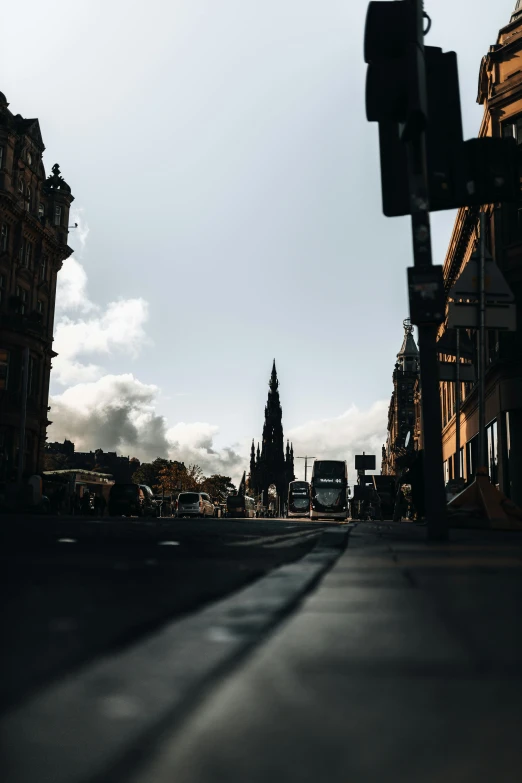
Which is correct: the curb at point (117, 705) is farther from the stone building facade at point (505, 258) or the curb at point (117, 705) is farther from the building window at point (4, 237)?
the building window at point (4, 237)

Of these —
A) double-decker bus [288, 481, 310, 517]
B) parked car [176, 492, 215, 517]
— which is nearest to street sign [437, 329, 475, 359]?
parked car [176, 492, 215, 517]

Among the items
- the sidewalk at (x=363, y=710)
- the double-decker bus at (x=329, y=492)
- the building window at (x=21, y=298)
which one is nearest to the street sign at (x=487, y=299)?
the sidewalk at (x=363, y=710)

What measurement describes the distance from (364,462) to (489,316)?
203 feet

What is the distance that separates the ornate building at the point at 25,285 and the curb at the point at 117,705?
43052 mm

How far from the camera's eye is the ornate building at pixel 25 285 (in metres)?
46.5

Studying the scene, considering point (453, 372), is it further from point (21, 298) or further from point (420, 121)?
point (21, 298)

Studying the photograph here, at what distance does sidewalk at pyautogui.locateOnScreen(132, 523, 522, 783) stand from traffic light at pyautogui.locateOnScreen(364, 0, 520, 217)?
4.89m

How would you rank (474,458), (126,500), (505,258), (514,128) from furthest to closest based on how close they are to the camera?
(126,500) < (474,458) < (514,128) < (505,258)

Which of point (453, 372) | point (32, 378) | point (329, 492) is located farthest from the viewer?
point (329, 492)

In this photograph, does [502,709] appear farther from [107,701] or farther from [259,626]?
[259,626]

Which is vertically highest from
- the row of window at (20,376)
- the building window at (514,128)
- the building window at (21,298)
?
the building window at (514,128)

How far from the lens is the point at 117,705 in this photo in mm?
647

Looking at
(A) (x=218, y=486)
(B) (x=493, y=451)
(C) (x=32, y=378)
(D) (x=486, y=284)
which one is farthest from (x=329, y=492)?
(A) (x=218, y=486)

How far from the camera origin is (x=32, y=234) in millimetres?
52906
